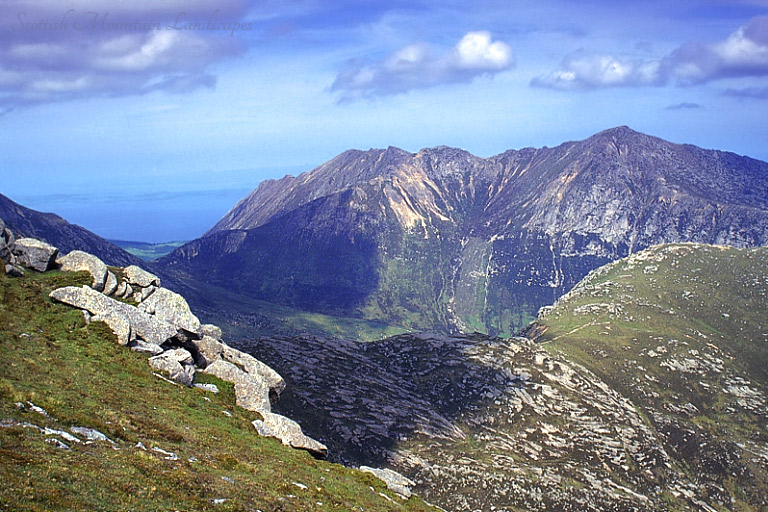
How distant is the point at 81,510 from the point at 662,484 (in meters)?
210

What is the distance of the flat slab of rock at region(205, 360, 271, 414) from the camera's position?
225 ft

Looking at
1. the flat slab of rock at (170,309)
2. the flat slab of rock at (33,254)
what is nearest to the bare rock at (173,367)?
the flat slab of rock at (170,309)

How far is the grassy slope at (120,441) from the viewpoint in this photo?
101 ft

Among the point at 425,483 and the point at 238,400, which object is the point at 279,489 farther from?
the point at 425,483

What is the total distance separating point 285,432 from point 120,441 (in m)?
25.9

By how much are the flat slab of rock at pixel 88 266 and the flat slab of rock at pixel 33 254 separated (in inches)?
83.3

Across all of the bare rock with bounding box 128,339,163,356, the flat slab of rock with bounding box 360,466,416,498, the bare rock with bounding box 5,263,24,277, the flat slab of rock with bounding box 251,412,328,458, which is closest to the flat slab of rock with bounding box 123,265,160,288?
the bare rock with bounding box 5,263,24,277

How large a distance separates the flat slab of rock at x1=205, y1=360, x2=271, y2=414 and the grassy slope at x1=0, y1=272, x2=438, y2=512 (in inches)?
62.5

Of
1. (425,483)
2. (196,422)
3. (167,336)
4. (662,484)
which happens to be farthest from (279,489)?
(662,484)

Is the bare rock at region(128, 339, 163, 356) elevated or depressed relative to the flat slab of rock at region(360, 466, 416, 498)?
elevated

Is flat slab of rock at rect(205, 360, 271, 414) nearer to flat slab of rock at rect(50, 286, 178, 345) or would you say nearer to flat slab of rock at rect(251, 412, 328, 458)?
flat slab of rock at rect(251, 412, 328, 458)

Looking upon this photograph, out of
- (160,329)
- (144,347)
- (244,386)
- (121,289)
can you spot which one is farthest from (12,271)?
(244,386)

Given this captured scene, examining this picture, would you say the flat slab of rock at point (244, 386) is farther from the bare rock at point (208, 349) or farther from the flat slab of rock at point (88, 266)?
the flat slab of rock at point (88, 266)

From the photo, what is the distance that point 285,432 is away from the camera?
2552 inches
